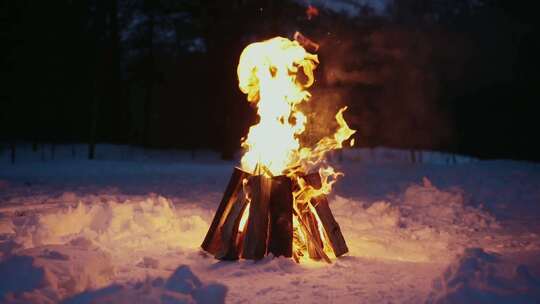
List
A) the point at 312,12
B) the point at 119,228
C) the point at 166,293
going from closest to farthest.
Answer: the point at 166,293 → the point at 119,228 → the point at 312,12

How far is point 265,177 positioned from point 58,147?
23.2 meters

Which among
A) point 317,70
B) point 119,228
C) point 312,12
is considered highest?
point 312,12

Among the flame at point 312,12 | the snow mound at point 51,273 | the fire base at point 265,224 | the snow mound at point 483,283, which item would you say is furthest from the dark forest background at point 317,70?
the snow mound at point 51,273

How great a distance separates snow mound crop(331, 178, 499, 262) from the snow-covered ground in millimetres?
21

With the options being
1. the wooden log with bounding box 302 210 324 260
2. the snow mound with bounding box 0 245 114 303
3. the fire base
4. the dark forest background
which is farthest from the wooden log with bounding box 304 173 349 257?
the dark forest background

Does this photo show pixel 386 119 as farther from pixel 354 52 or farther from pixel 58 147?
pixel 58 147

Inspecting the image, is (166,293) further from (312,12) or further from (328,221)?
(312,12)

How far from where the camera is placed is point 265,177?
5844mm

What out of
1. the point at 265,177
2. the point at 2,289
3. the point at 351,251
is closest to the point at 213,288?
the point at 2,289

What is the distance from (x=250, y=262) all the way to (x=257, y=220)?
0.50m

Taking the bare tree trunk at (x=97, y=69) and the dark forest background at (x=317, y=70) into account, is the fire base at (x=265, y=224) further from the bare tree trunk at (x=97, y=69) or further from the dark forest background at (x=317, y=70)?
the bare tree trunk at (x=97, y=69)

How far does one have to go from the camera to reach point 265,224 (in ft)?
18.8

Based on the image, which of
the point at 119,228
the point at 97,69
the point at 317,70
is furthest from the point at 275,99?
the point at 97,69

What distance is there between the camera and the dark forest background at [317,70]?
21.7 meters
